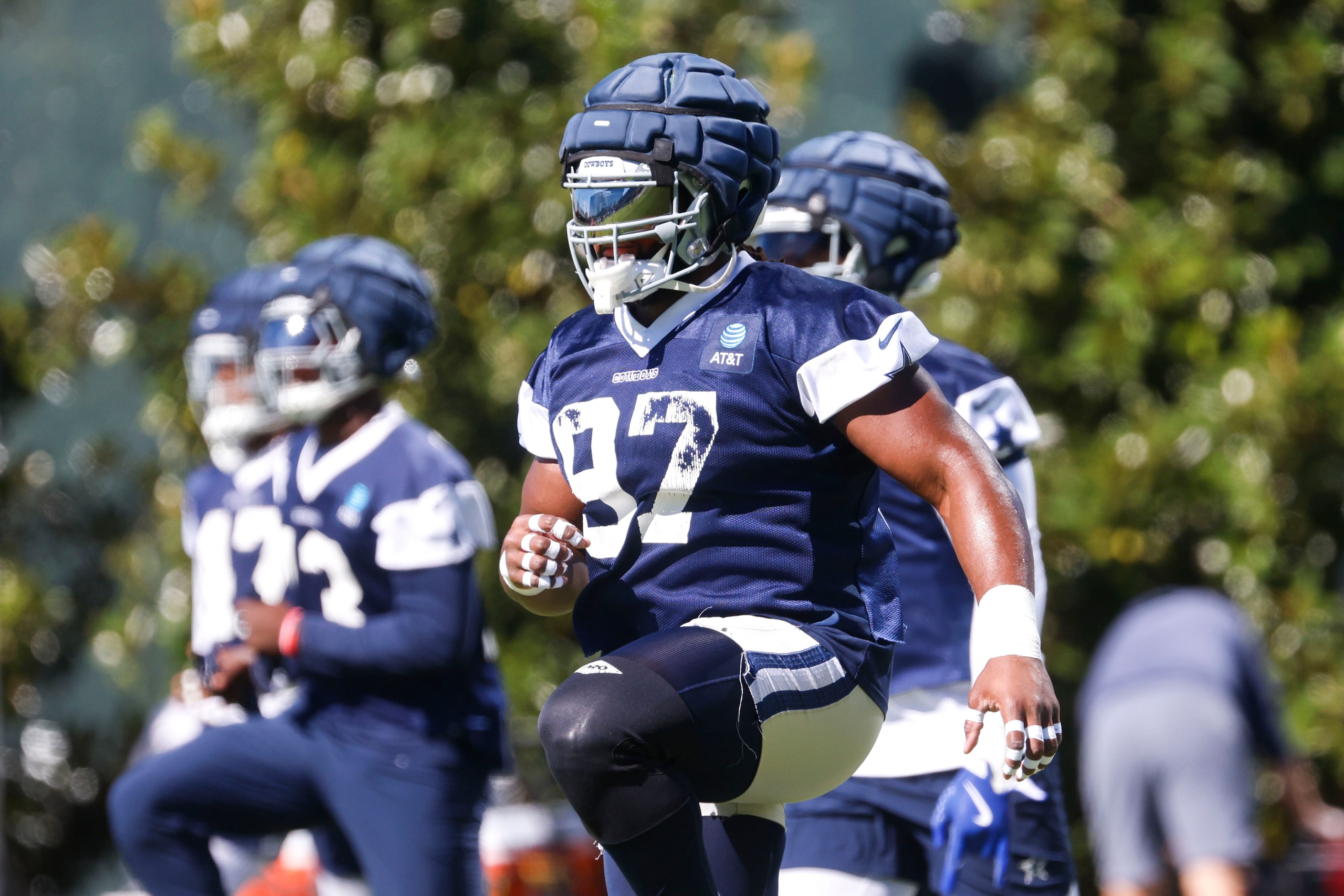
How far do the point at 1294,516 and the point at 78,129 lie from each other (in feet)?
19.4

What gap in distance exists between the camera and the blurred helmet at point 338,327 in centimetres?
448

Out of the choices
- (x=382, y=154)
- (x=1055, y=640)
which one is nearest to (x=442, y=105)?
(x=382, y=154)

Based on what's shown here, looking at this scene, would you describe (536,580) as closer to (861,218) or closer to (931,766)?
(931,766)

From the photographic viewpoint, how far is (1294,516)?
655cm

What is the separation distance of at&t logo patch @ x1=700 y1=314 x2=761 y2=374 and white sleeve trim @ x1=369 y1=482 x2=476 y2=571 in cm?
171

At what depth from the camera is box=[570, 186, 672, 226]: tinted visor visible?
2.61 m

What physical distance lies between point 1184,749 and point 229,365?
11.2 feet

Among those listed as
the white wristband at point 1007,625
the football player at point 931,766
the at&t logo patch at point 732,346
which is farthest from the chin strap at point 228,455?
the white wristband at point 1007,625

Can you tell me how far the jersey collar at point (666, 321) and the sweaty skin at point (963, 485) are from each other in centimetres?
32

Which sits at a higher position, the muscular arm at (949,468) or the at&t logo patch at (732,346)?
the at&t logo patch at (732,346)

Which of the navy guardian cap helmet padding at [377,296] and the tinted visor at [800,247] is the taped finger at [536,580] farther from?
the navy guardian cap helmet padding at [377,296]

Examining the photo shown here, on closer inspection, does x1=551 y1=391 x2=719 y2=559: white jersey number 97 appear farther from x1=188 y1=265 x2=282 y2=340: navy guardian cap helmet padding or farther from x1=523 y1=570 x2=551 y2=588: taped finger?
x1=188 y1=265 x2=282 y2=340: navy guardian cap helmet padding

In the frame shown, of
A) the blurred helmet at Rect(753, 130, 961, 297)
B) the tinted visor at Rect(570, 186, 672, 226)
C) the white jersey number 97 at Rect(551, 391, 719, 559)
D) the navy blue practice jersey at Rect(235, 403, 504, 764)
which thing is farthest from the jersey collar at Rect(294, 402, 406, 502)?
the tinted visor at Rect(570, 186, 672, 226)

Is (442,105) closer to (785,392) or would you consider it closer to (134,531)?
(134,531)
